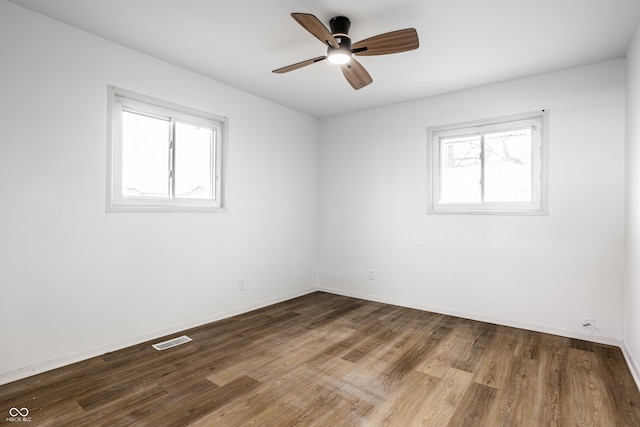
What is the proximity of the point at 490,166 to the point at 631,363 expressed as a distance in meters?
2.14

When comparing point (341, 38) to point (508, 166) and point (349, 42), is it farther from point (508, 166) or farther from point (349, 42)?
point (508, 166)

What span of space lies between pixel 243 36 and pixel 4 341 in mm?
2862

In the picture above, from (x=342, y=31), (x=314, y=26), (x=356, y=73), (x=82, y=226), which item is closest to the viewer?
(x=314, y=26)

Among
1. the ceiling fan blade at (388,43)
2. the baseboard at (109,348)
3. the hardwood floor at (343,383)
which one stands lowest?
the hardwood floor at (343,383)

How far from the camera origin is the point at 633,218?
8.45 feet

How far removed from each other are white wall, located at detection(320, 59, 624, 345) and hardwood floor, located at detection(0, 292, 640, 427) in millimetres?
457

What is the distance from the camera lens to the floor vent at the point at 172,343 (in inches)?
113

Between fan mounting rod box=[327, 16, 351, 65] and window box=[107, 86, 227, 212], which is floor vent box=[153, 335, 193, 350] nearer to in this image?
window box=[107, 86, 227, 212]

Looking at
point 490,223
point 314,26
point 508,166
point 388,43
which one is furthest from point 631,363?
point 314,26

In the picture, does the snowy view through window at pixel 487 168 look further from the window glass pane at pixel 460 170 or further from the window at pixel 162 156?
the window at pixel 162 156

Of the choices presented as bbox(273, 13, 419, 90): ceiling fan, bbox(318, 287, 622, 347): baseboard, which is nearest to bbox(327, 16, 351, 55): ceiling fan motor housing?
bbox(273, 13, 419, 90): ceiling fan

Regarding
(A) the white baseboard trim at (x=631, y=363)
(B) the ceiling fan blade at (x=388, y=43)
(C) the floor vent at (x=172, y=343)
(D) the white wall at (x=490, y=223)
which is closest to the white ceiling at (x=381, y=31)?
(B) the ceiling fan blade at (x=388, y=43)

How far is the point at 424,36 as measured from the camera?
2643 millimetres

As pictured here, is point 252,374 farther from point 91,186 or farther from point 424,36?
point 424,36
